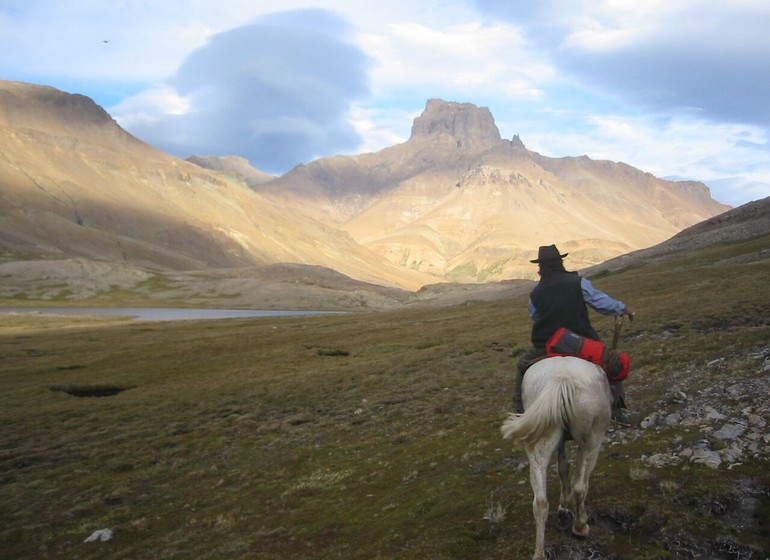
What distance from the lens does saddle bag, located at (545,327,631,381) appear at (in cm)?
1105

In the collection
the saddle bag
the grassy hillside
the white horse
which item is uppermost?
the saddle bag

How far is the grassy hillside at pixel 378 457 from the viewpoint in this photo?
11.4 metres

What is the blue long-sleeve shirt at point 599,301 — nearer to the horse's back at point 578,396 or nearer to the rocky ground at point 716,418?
the horse's back at point 578,396

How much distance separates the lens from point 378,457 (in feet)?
68.3

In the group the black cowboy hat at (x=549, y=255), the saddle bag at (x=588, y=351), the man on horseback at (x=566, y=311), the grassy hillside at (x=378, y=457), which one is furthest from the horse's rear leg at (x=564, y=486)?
the black cowboy hat at (x=549, y=255)

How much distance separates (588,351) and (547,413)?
5.44 ft

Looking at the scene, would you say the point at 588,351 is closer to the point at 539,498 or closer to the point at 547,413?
the point at 547,413

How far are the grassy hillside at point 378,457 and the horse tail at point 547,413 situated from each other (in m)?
2.06

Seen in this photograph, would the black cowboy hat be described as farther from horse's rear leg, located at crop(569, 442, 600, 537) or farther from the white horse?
horse's rear leg, located at crop(569, 442, 600, 537)

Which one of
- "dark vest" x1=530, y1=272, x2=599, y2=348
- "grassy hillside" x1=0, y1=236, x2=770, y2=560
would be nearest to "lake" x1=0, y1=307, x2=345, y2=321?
"grassy hillside" x1=0, y1=236, x2=770, y2=560

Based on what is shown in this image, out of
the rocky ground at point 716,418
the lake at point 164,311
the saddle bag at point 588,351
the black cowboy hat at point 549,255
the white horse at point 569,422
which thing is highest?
Answer: the black cowboy hat at point 549,255

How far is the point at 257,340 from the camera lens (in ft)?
215

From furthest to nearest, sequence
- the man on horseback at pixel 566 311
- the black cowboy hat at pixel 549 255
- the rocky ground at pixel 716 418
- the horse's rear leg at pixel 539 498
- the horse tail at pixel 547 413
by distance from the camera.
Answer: the rocky ground at pixel 716 418
the black cowboy hat at pixel 549 255
the man on horseback at pixel 566 311
the horse tail at pixel 547 413
the horse's rear leg at pixel 539 498

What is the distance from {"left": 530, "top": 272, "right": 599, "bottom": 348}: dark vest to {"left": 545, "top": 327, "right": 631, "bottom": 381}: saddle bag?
0.37 meters
